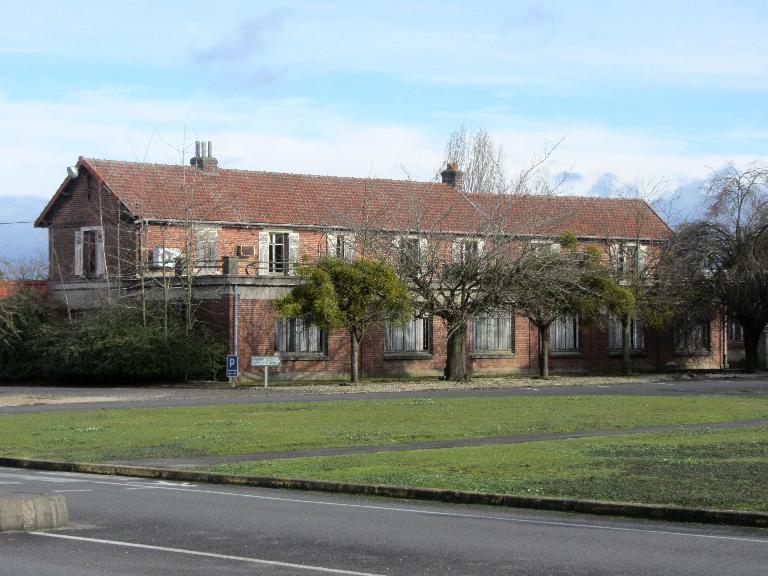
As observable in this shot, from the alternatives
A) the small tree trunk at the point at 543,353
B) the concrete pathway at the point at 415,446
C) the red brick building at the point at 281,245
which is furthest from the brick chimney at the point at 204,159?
the concrete pathway at the point at 415,446

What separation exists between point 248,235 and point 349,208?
473 centimetres

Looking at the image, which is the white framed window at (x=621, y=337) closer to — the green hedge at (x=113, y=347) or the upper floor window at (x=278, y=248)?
the upper floor window at (x=278, y=248)

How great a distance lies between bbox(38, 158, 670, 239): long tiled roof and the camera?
4844 cm

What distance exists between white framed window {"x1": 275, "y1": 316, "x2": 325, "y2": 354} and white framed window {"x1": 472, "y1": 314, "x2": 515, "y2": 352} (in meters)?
6.84

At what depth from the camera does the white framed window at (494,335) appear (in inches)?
1980

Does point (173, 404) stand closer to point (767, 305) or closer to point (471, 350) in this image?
point (471, 350)

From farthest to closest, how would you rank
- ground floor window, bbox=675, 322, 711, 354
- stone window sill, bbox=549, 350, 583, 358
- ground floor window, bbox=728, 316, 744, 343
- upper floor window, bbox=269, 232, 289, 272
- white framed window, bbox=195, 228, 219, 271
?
ground floor window, bbox=728, 316, 744, 343 → ground floor window, bbox=675, 322, 711, 354 → stone window sill, bbox=549, 350, 583, 358 → upper floor window, bbox=269, 232, 289, 272 → white framed window, bbox=195, 228, 219, 271

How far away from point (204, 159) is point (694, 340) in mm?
22450

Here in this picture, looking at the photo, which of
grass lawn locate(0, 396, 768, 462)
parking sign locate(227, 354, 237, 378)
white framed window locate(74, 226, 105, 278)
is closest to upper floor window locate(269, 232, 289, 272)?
white framed window locate(74, 226, 105, 278)

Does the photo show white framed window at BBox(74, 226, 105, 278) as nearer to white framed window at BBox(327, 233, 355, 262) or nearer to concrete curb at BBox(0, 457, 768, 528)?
white framed window at BBox(327, 233, 355, 262)

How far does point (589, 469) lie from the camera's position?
16984 mm

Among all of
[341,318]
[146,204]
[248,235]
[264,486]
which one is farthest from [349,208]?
[264,486]

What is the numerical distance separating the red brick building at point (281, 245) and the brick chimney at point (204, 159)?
58 mm

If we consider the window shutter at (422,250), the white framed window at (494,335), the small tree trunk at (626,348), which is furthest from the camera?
the white framed window at (494,335)
